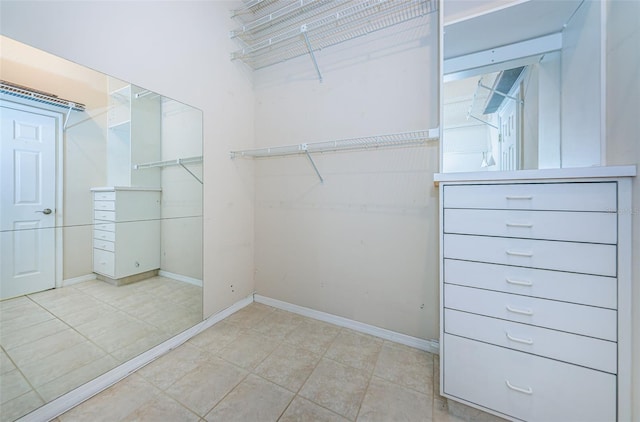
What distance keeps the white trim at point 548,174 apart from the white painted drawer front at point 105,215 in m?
1.89

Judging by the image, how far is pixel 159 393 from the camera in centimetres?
124

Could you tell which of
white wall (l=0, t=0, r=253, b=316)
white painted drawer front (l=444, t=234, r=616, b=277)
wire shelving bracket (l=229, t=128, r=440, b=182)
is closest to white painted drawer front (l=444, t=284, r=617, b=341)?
white painted drawer front (l=444, t=234, r=616, b=277)

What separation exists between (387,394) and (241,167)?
1.98 metres

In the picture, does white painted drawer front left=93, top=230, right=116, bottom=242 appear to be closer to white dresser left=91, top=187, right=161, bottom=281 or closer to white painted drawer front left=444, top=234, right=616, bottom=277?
white dresser left=91, top=187, right=161, bottom=281

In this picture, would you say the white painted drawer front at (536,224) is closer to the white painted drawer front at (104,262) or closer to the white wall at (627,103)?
the white wall at (627,103)

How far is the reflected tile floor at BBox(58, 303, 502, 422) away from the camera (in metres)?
1.13

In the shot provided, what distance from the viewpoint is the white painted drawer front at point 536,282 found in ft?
2.92

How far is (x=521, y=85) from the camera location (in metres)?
1.29

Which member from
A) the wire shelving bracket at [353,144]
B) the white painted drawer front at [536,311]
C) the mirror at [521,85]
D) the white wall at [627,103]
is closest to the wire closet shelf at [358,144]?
the wire shelving bracket at [353,144]

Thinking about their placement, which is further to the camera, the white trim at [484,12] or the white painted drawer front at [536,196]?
the white trim at [484,12]

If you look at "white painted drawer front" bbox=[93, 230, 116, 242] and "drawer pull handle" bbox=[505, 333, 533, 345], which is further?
"white painted drawer front" bbox=[93, 230, 116, 242]

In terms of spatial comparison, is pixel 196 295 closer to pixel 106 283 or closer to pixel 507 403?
pixel 106 283

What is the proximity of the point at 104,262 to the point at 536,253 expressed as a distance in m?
2.27

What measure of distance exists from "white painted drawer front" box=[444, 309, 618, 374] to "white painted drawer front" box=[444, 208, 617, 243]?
391 millimetres
